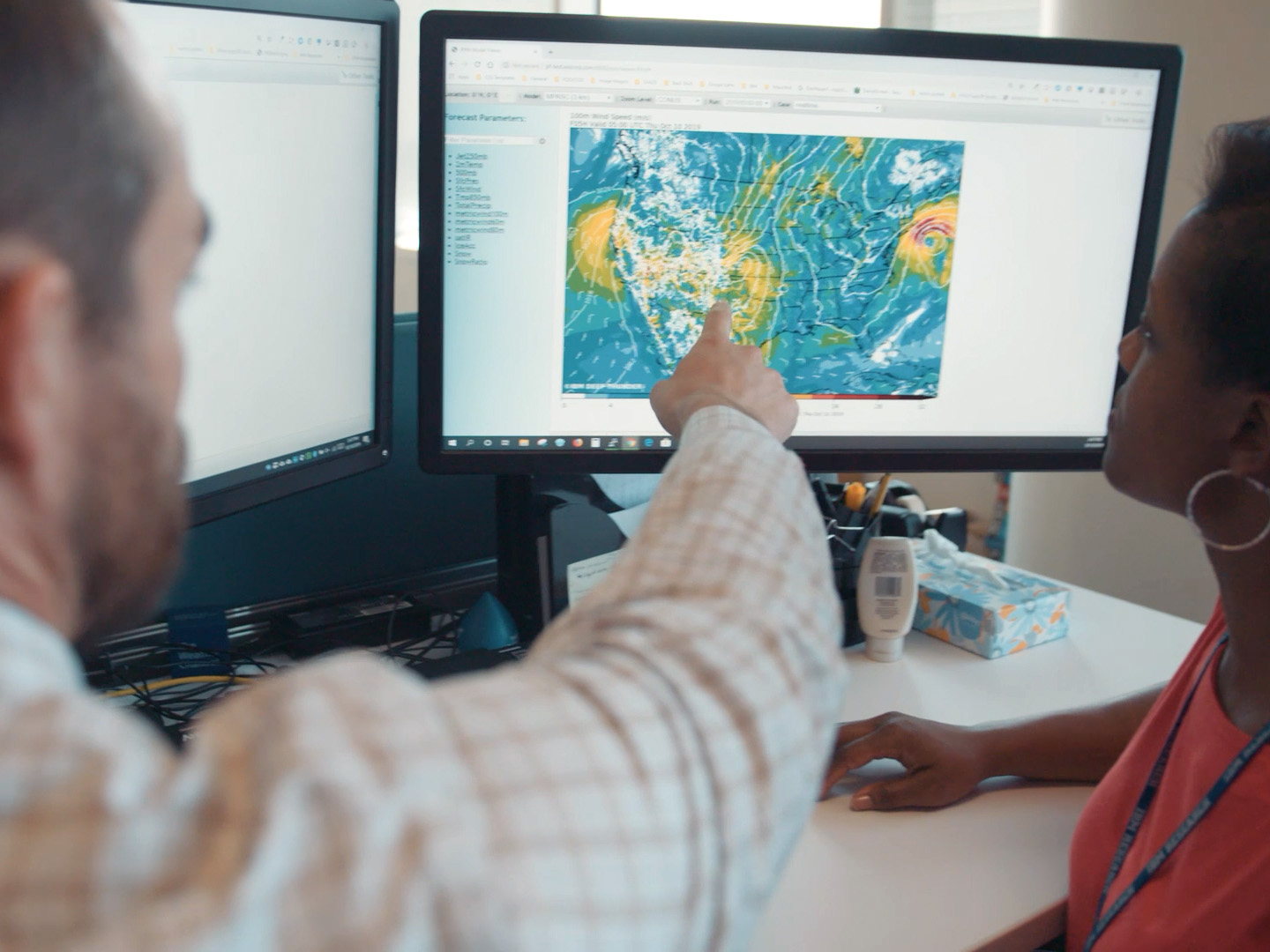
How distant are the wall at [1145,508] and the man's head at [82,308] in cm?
175

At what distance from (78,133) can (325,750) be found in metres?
0.23

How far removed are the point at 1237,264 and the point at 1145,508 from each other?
1398mm

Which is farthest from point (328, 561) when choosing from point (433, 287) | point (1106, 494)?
point (1106, 494)

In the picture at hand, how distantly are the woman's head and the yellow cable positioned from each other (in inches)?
30.2

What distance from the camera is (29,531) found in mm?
391

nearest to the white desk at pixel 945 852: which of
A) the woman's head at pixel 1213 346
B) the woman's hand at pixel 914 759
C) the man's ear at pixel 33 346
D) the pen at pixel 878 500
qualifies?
the woman's hand at pixel 914 759

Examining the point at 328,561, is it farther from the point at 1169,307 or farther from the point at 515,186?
the point at 1169,307

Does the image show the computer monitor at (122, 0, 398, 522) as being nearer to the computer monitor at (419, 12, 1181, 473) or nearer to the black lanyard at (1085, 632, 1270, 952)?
the computer monitor at (419, 12, 1181, 473)

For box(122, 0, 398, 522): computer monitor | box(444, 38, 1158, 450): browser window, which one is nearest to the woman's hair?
box(444, 38, 1158, 450): browser window

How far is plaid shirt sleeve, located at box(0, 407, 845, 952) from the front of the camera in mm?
312

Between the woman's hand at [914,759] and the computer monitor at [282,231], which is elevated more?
the computer monitor at [282,231]

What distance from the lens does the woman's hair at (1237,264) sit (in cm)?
71

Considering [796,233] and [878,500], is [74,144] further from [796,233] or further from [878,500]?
[878,500]

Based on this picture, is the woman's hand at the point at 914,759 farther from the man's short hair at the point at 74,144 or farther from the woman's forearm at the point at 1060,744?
the man's short hair at the point at 74,144
